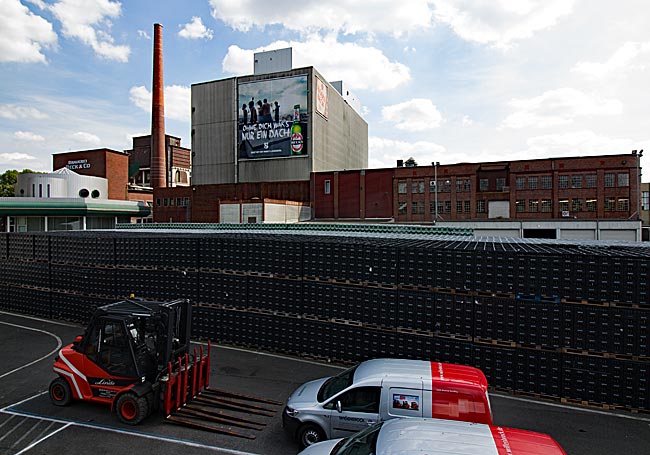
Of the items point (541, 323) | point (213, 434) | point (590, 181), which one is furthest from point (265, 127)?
point (213, 434)

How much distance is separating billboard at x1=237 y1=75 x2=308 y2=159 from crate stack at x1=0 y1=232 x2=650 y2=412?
3983 centimetres

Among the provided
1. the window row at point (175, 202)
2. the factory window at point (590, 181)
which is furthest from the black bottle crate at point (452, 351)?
the window row at point (175, 202)

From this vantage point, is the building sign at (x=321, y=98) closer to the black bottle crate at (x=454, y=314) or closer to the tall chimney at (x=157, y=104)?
the tall chimney at (x=157, y=104)

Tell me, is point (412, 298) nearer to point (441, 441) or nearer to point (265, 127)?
point (441, 441)

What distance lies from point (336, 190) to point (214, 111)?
2252 cm

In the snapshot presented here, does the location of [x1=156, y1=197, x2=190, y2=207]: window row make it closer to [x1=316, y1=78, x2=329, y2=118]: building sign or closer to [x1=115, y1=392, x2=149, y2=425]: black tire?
[x1=316, y1=78, x2=329, y2=118]: building sign

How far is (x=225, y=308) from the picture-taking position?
13.8m

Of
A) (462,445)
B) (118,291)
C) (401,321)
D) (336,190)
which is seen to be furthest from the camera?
(336,190)

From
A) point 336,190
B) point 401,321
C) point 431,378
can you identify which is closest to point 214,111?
point 336,190

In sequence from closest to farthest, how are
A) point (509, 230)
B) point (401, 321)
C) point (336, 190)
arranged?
point (401, 321)
point (509, 230)
point (336, 190)

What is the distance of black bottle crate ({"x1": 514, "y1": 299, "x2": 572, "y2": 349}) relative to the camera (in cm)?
Answer: 979

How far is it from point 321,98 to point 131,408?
5151 cm

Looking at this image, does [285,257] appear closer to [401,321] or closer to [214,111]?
[401,321]

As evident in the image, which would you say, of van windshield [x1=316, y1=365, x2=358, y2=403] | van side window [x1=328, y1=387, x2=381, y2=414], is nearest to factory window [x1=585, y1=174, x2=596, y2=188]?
van windshield [x1=316, y1=365, x2=358, y2=403]
